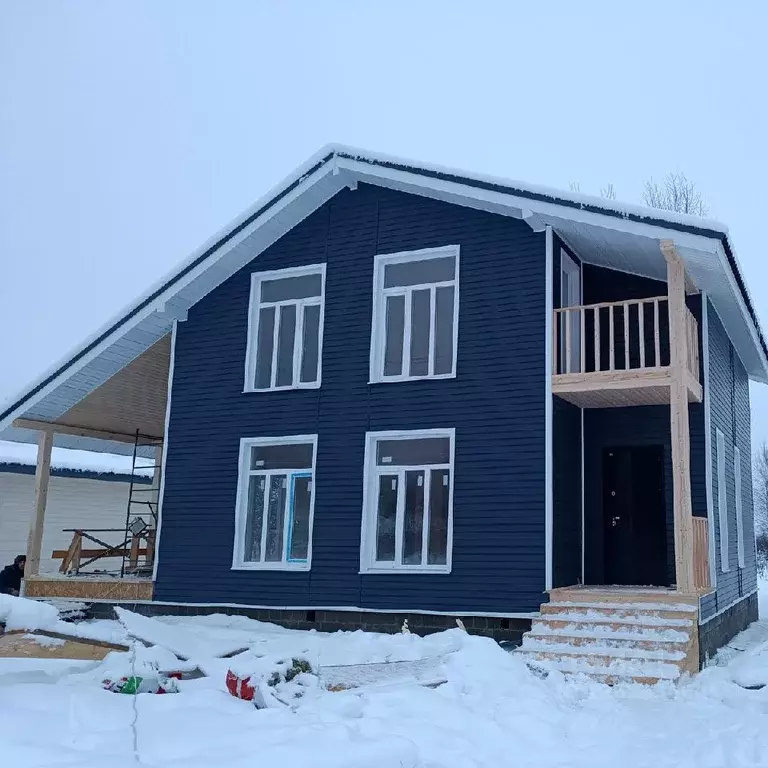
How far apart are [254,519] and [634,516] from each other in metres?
5.82

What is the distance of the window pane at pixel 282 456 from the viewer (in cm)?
1422

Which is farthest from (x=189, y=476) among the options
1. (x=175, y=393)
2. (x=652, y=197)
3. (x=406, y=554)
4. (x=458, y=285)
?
(x=652, y=197)

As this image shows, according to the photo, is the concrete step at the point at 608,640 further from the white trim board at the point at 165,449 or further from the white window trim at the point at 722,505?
the white trim board at the point at 165,449

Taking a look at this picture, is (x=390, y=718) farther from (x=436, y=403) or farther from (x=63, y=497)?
(x=63, y=497)

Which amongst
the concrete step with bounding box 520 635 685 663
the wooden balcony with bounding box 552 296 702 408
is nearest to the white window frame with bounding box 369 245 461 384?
the wooden balcony with bounding box 552 296 702 408

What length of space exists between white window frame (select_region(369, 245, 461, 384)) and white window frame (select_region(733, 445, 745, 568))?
6315 mm

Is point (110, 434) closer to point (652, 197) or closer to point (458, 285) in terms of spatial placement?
point (458, 285)

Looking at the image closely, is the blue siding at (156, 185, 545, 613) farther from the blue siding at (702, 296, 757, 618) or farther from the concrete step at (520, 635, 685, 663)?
the blue siding at (702, 296, 757, 618)

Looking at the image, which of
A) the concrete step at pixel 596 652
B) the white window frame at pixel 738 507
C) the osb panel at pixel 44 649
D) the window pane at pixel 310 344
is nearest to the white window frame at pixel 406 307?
the window pane at pixel 310 344

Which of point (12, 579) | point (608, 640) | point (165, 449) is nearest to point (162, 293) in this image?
point (165, 449)

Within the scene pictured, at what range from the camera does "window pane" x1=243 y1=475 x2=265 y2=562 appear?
47.3ft

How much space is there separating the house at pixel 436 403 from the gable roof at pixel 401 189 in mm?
39

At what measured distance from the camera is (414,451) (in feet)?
43.9

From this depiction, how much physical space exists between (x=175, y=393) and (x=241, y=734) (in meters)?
9.65
